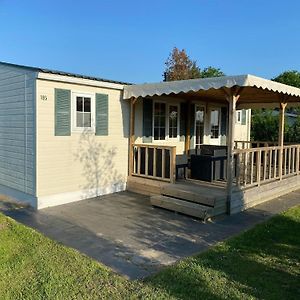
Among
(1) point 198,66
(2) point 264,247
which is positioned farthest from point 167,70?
(2) point 264,247

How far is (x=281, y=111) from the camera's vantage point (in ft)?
27.8

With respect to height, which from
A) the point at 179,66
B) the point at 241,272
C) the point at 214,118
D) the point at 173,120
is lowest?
the point at 241,272

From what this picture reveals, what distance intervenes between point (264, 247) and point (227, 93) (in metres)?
3.07

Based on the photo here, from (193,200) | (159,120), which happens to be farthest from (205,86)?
(159,120)

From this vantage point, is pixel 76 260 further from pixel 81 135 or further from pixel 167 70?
pixel 167 70

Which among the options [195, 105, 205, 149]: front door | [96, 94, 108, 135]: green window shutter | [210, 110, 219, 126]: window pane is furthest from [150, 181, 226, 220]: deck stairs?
[210, 110, 219, 126]: window pane

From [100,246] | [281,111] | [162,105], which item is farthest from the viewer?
[162,105]

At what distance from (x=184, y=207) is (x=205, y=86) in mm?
2401

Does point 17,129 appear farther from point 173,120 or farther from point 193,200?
point 173,120

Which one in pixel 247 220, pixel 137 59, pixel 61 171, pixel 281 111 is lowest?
pixel 247 220

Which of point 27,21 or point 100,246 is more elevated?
point 27,21

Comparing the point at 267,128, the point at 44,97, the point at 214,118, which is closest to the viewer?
the point at 44,97

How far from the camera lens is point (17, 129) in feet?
23.8

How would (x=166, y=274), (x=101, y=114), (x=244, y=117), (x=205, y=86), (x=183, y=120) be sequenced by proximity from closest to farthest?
(x=166, y=274) → (x=205, y=86) → (x=101, y=114) → (x=183, y=120) → (x=244, y=117)
